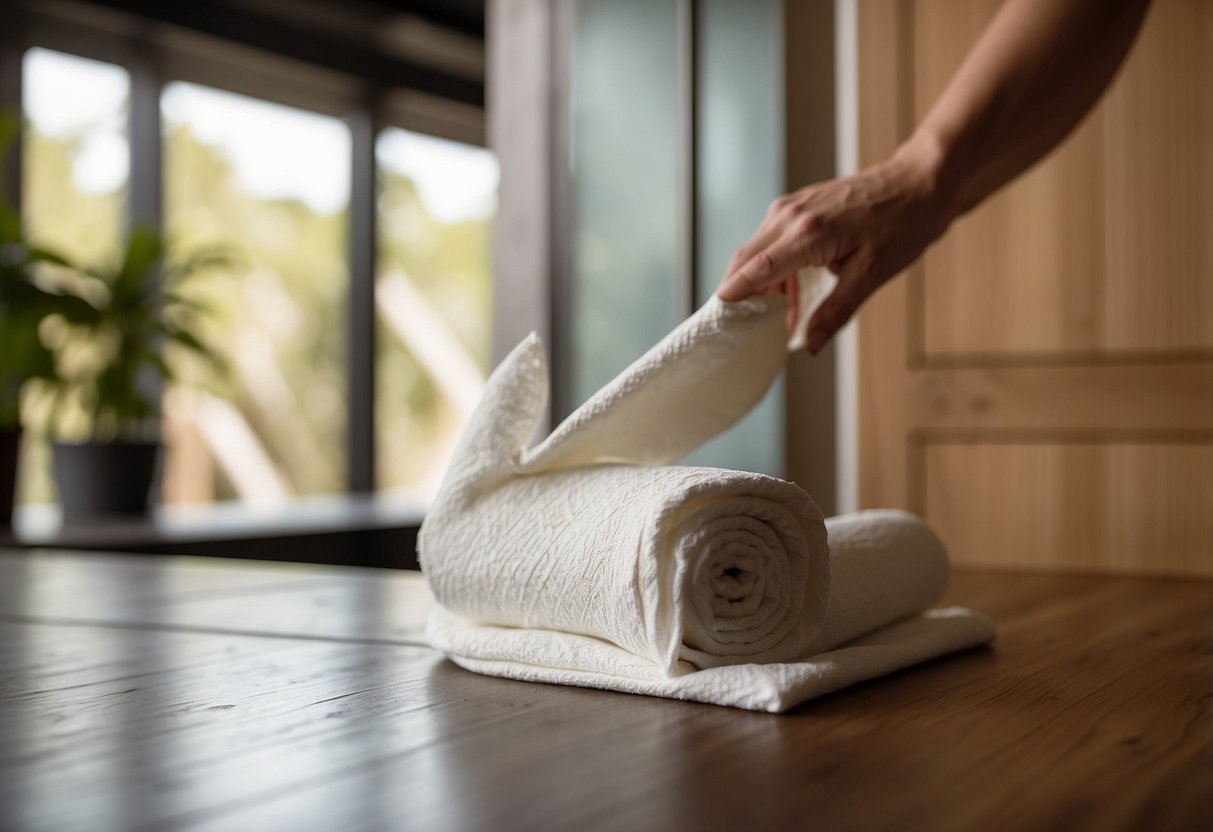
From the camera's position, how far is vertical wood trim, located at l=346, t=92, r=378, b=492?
184 inches

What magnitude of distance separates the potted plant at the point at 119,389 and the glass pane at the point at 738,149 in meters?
1.43

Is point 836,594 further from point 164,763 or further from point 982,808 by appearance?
point 164,763

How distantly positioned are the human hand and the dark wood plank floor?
25 cm

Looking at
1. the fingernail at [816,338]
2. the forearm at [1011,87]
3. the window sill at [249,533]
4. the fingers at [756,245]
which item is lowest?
the window sill at [249,533]

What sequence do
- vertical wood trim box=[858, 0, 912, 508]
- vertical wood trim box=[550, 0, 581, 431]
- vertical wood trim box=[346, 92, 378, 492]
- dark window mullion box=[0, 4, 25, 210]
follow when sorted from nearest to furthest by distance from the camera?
1. vertical wood trim box=[858, 0, 912, 508]
2. vertical wood trim box=[550, 0, 581, 431]
3. dark window mullion box=[0, 4, 25, 210]
4. vertical wood trim box=[346, 92, 378, 492]

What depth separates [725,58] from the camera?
2391mm

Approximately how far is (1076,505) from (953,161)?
34.2 inches

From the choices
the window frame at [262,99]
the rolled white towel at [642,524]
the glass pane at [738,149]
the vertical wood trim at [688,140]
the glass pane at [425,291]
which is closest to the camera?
the rolled white towel at [642,524]

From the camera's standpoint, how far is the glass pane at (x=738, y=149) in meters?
2.31

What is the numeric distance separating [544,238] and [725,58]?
57 centimetres

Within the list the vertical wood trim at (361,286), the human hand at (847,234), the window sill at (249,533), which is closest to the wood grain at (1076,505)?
the human hand at (847,234)

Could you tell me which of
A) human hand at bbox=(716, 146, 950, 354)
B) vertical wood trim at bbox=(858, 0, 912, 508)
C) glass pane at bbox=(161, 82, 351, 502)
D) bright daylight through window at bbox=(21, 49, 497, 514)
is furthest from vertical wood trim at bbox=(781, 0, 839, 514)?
glass pane at bbox=(161, 82, 351, 502)

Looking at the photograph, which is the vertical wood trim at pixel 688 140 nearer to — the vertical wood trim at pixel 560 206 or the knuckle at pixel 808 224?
the vertical wood trim at pixel 560 206

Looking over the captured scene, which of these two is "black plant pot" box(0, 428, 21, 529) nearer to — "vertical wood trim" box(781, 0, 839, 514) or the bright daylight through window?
the bright daylight through window
